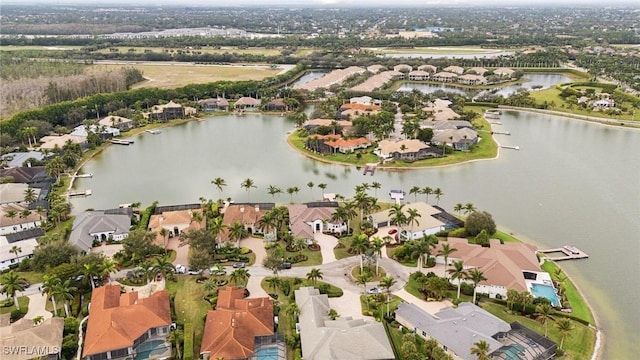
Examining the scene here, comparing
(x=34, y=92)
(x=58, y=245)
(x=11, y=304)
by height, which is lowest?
(x=11, y=304)

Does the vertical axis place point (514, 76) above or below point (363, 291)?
above

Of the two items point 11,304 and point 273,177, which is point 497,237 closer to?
point 273,177

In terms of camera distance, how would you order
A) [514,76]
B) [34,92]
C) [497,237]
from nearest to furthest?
1. [497,237]
2. [34,92]
3. [514,76]

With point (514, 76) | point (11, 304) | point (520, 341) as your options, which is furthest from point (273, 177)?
point (514, 76)

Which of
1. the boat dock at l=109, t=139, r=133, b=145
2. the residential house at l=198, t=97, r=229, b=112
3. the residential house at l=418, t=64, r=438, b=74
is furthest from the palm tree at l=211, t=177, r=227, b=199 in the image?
the residential house at l=418, t=64, r=438, b=74

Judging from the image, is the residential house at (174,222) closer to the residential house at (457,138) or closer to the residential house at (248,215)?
the residential house at (248,215)

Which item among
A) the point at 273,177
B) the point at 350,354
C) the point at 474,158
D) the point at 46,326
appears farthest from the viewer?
the point at 474,158

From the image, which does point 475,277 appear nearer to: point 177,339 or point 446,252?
point 446,252

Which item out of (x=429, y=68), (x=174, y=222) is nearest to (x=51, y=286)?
(x=174, y=222)
